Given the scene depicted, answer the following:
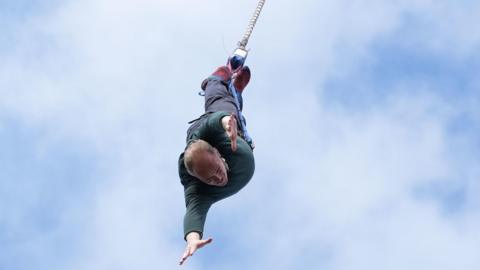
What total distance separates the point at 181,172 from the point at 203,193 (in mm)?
341

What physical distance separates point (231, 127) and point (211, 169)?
1.41 feet

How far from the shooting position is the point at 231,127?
7891 millimetres

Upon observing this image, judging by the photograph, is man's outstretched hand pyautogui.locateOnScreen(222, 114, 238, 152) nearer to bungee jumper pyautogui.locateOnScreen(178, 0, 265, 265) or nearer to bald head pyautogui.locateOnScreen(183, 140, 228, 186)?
bungee jumper pyautogui.locateOnScreen(178, 0, 265, 265)

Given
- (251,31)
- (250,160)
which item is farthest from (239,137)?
(251,31)

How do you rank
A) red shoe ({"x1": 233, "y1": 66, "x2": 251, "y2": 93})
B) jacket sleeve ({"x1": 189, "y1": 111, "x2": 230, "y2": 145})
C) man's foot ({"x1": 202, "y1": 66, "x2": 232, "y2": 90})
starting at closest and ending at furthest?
jacket sleeve ({"x1": 189, "y1": 111, "x2": 230, "y2": 145}), man's foot ({"x1": 202, "y1": 66, "x2": 232, "y2": 90}), red shoe ({"x1": 233, "y1": 66, "x2": 251, "y2": 93})

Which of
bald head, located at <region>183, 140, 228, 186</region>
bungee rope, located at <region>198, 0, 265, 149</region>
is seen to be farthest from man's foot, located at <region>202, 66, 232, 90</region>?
bald head, located at <region>183, 140, 228, 186</region>

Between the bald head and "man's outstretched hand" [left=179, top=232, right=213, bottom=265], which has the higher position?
the bald head

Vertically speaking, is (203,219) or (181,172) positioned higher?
(181,172)

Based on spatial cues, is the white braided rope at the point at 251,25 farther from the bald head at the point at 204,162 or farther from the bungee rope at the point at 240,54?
the bald head at the point at 204,162

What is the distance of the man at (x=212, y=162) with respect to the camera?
7.90 meters

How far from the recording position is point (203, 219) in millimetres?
8492

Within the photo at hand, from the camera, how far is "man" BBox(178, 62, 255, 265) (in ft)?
25.9

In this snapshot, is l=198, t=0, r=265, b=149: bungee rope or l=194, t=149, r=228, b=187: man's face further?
l=198, t=0, r=265, b=149: bungee rope

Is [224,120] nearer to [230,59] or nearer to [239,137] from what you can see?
[239,137]
